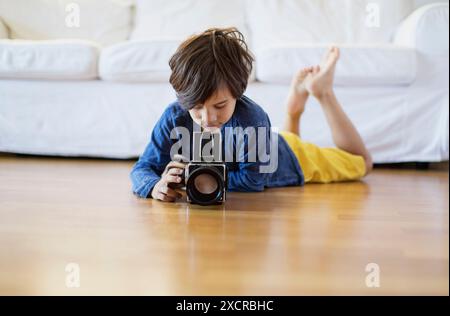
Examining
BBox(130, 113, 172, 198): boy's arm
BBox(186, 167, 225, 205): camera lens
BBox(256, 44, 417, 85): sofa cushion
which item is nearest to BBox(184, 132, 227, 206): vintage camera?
BBox(186, 167, 225, 205): camera lens

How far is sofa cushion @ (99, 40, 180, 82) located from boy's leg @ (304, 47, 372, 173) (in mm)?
373

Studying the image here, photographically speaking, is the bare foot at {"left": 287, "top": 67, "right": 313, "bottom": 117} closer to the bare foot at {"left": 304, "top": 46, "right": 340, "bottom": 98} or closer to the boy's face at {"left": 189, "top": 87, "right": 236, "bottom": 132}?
the bare foot at {"left": 304, "top": 46, "right": 340, "bottom": 98}

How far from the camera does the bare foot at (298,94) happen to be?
55.7 inches

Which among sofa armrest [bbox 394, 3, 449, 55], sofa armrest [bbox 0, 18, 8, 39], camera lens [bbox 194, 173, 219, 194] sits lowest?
camera lens [bbox 194, 173, 219, 194]

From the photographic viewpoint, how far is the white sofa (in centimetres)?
134

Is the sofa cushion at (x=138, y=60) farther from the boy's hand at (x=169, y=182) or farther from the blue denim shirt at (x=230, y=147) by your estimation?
the boy's hand at (x=169, y=182)

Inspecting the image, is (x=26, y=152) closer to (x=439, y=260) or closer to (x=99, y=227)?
(x=99, y=227)

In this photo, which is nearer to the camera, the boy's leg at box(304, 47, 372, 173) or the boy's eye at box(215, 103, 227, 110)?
the boy's eye at box(215, 103, 227, 110)

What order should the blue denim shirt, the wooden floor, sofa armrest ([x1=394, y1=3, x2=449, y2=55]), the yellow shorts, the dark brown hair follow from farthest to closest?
sofa armrest ([x1=394, y1=3, x2=449, y2=55])
the yellow shorts
the blue denim shirt
the dark brown hair
the wooden floor

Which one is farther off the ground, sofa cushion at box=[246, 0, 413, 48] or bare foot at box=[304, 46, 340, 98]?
sofa cushion at box=[246, 0, 413, 48]

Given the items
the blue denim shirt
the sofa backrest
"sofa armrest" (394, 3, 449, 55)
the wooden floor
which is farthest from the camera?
"sofa armrest" (394, 3, 449, 55)

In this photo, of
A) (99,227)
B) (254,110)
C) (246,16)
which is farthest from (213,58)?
(246,16)

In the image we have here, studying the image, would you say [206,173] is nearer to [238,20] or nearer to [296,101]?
[296,101]

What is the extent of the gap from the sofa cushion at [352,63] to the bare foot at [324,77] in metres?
0.14
